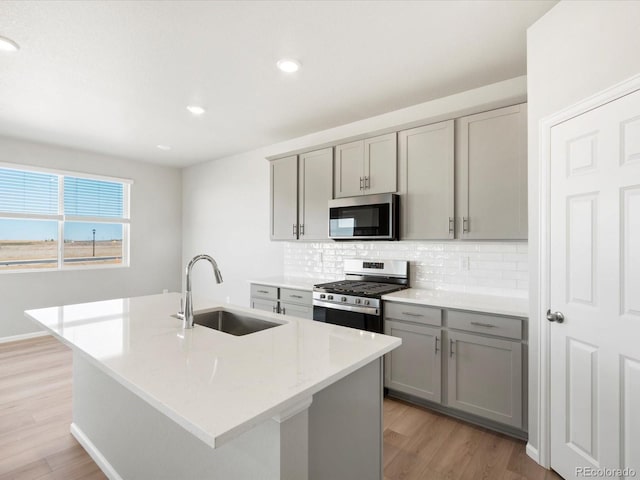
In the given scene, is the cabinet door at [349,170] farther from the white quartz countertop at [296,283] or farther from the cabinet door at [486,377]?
the cabinet door at [486,377]

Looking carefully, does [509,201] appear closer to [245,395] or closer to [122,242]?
[245,395]

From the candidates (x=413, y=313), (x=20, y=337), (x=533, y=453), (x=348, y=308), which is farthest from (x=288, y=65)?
(x=20, y=337)

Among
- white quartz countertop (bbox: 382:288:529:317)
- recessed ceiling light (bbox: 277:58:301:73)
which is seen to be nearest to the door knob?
white quartz countertop (bbox: 382:288:529:317)

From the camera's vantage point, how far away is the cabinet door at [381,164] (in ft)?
10.3

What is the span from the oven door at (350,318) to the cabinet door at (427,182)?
773mm

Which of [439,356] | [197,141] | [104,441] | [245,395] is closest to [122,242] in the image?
[197,141]

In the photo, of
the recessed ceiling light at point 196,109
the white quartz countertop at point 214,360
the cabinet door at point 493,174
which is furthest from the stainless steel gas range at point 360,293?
the recessed ceiling light at point 196,109

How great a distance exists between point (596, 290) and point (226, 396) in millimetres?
1801

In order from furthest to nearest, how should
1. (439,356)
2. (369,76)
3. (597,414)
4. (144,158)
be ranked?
1. (144,158)
2. (369,76)
3. (439,356)
4. (597,414)

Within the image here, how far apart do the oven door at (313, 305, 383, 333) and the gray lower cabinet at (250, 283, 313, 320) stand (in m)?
0.21

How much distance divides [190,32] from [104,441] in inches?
99.3

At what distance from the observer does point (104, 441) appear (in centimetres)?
205

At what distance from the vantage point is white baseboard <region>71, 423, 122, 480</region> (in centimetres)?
197

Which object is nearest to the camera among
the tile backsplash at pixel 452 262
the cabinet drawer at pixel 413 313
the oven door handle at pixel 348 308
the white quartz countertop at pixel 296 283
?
the cabinet drawer at pixel 413 313
